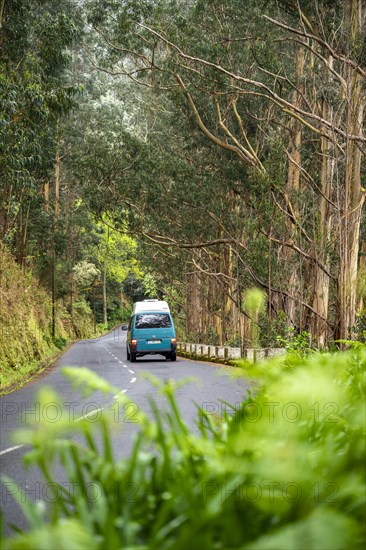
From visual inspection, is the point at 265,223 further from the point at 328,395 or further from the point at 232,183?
the point at 328,395

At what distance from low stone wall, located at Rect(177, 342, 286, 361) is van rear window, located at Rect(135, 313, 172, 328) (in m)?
1.98

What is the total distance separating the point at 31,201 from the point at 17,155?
38.3 feet

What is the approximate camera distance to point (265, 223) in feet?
82.1

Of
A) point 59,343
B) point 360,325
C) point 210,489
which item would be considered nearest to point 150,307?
point 59,343

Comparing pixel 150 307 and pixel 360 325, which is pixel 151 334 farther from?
pixel 360 325

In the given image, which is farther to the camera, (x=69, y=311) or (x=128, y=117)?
(x=69, y=311)

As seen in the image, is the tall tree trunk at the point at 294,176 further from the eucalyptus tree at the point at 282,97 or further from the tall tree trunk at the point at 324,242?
the tall tree trunk at the point at 324,242

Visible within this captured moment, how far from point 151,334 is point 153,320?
0.84 metres

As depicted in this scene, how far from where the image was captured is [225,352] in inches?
1088

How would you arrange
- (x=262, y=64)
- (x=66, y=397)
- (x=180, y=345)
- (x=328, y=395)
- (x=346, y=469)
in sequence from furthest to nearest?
(x=180, y=345), (x=262, y=64), (x=66, y=397), (x=346, y=469), (x=328, y=395)

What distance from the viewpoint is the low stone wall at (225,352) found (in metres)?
22.4

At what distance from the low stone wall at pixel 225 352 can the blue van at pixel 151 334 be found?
4.99ft

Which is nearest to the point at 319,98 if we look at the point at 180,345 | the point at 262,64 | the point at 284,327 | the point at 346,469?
the point at 262,64

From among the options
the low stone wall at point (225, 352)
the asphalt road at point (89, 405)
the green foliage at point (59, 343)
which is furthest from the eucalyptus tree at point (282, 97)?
the green foliage at point (59, 343)
